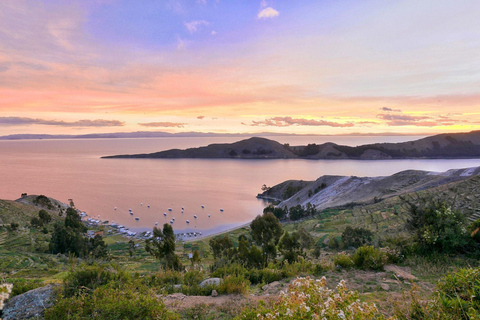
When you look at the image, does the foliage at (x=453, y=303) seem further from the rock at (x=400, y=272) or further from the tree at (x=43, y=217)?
the tree at (x=43, y=217)

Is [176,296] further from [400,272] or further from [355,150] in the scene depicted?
[355,150]

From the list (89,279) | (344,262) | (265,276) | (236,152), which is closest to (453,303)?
(344,262)

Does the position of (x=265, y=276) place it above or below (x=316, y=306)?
below

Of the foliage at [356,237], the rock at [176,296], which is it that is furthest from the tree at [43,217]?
the rock at [176,296]

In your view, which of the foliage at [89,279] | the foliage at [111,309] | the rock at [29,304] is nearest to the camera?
the foliage at [111,309]

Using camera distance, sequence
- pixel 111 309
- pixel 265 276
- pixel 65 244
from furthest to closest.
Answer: pixel 65 244 → pixel 265 276 → pixel 111 309

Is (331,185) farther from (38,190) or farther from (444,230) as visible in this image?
(38,190)
